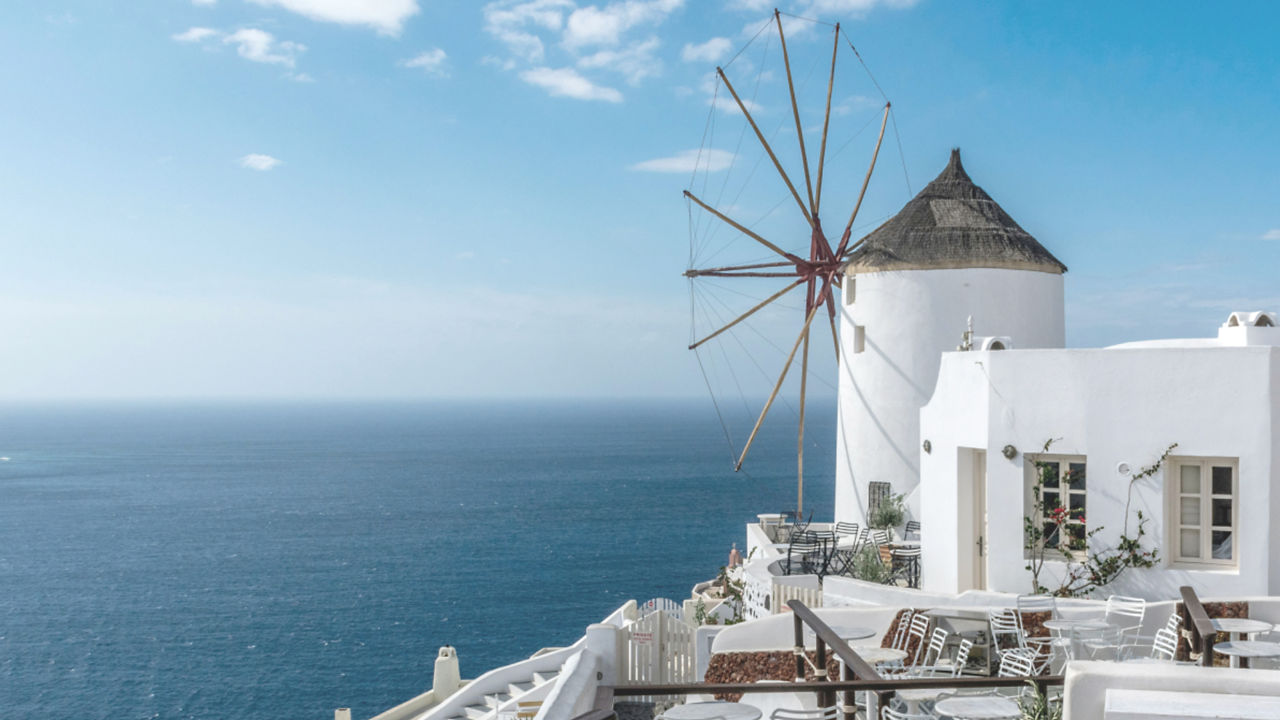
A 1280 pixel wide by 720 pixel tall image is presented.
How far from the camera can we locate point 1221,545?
514 inches

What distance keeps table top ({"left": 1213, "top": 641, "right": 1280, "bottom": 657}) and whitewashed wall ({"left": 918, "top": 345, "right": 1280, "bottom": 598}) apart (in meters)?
3.94

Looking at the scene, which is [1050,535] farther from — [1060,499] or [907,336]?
[907,336]

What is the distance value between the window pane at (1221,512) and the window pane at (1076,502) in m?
→ 1.56

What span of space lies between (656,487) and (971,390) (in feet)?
274

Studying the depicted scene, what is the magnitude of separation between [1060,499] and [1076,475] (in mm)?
391

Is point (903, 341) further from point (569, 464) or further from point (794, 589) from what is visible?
point (569, 464)

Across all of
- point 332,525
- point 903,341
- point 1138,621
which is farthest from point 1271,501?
point 332,525

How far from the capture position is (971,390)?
14.4 meters

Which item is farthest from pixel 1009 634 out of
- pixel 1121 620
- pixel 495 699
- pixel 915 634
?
pixel 495 699

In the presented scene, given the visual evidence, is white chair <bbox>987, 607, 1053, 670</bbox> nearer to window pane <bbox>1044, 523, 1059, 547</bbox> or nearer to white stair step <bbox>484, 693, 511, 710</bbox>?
window pane <bbox>1044, 523, 1059, 547</bbox>

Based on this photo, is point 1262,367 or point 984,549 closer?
point 1262,367

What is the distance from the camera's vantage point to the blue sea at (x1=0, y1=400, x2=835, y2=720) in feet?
121

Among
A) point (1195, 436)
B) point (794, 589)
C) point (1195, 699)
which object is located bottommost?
point (794, 589)

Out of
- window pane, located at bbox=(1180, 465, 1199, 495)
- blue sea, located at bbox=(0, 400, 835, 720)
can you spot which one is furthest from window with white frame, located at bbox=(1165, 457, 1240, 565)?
blue sea, located at bbox=(0, 400, 835, 720)
